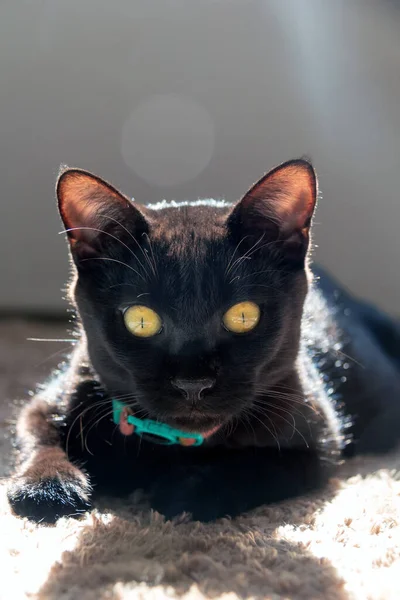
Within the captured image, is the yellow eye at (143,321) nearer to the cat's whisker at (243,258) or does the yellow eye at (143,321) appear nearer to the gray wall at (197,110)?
the cat's whisker at (243,258)

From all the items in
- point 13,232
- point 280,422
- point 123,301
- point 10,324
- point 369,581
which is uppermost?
point 123,301

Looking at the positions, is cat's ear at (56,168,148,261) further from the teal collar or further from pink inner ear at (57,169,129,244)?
the teal collar

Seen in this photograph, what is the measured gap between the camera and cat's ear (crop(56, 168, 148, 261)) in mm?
1061

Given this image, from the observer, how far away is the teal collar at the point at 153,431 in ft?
3.52

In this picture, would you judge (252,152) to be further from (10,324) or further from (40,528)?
(40,528)

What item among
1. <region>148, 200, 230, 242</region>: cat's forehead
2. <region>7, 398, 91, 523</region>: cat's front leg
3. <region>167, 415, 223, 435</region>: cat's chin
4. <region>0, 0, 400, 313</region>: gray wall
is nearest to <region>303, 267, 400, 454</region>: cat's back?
<region>148, 200, 230, 242</region>: cat's forehead

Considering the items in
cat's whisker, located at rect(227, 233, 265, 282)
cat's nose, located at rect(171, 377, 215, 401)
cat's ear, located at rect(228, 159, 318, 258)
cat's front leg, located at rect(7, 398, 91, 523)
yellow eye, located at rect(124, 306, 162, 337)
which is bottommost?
cat's front leg, located at rect(7, 398, 91, 523)

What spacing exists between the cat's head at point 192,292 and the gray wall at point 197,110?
5.06 feet

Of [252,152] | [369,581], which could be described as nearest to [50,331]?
[252,152]

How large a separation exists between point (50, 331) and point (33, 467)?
156 cm

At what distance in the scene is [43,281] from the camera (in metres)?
2.79

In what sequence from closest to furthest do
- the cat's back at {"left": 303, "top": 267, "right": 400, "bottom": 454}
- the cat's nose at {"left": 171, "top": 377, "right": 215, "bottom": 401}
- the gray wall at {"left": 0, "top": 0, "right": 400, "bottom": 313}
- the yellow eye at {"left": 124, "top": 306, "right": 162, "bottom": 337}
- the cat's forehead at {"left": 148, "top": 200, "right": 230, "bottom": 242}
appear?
the cat's nose at {"left": 171, "top": 377, "right": 215, "bottom": 401} < the yellow eye at {"left": 124, "top": 306, "right": 162, "bottom": 337} < the cat's forehead at {"left": 148, "top": 200, "right": 230, "bottom": 242} < the cat's back at {"left": 303, "top": 267, "right": 400, "bottom": 454} < the gray wall at {"left": 0, "top": 0, "right": 400, "bottom": 313}

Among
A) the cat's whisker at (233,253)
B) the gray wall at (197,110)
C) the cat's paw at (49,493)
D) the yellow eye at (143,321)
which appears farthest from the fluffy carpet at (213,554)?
the gray wall at (197,110)

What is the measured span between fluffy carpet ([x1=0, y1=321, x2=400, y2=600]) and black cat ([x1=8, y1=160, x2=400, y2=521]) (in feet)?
0.19
